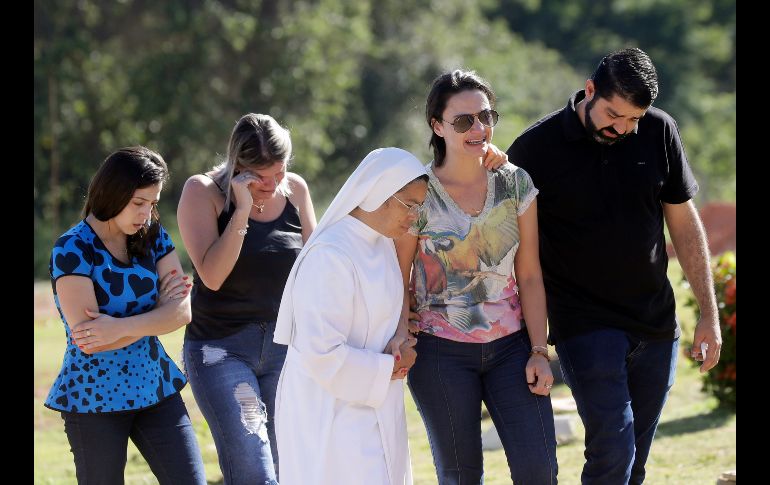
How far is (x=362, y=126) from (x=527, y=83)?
11.6m

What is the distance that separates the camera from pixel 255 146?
5246 millimetres

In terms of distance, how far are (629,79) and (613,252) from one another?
753 millimetres

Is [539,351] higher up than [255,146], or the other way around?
[255,146]

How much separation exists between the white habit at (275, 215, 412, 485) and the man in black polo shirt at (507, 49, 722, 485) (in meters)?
0.98

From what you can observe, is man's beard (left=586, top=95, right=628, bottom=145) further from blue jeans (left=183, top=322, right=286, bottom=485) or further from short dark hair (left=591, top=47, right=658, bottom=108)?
blue jeans (left=183, top=322, right=286, bottom=485)

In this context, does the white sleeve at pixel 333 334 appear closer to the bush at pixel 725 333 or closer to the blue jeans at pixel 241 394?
the blue jeans at pixel 241 394

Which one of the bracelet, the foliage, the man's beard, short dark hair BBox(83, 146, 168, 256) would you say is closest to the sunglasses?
the man's beard

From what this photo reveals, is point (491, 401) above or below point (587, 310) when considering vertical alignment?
below

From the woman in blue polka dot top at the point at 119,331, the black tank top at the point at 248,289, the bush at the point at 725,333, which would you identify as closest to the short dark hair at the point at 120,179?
the woman in blue polka dot top at the point at 119,331

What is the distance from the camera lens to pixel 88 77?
26969 mm

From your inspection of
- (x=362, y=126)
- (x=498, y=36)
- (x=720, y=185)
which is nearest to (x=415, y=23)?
(x=362, y=126)

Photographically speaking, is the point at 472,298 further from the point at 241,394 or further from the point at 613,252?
the point at 241,394

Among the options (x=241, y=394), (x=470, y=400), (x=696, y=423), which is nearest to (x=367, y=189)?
(x=470, y=400)
